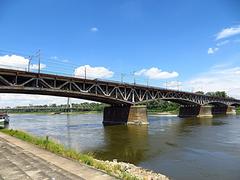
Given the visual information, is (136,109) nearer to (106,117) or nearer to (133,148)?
(106,117)

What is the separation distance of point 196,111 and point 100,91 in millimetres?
60216

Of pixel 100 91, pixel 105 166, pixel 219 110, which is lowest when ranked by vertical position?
pixel 105 166

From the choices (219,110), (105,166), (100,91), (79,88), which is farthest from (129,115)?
(219,110)

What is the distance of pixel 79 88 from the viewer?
57.5 metres

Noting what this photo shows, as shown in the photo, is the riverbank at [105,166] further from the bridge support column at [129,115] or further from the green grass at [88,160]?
the bridge support column at [129,115]

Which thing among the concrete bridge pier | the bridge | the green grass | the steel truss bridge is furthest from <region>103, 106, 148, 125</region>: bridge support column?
the concrete bridge pier

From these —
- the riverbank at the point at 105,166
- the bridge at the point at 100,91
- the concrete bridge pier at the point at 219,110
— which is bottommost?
the riverbank at the point at 105,166

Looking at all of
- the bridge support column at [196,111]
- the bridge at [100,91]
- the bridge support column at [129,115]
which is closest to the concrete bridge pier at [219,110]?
the bridge support column at [196,111]

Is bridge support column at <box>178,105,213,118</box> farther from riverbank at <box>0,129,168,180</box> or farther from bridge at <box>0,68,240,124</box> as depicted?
riverbank at <box>0,129,168,180</box>

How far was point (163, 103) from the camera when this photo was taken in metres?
194

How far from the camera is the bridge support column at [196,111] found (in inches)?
4299

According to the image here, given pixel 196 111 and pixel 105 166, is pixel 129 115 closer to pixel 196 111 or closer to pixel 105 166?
pixel 196 111

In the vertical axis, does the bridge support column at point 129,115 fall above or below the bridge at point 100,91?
below

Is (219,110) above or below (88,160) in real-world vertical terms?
above
